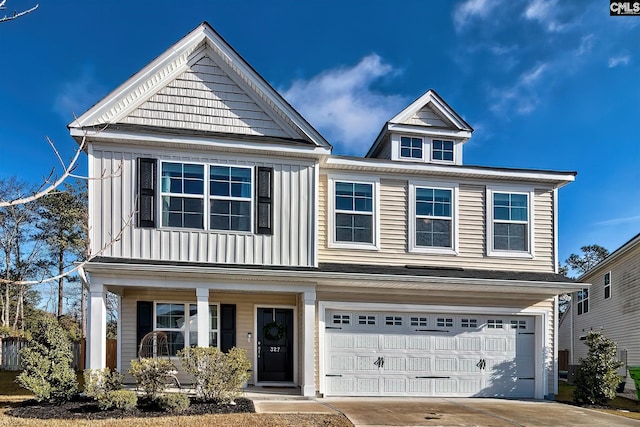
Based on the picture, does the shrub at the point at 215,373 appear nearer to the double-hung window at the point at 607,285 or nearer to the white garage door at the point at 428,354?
the white garage door at the point at 428,354

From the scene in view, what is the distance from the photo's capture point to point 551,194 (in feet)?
46.0

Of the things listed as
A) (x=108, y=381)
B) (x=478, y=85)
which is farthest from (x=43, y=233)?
(x=478, y=85)

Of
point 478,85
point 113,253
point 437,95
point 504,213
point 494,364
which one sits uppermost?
point 478,85

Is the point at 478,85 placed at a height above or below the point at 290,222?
above

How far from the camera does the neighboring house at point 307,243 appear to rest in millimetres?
11320

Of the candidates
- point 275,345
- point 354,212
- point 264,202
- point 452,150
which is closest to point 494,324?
point 354,212

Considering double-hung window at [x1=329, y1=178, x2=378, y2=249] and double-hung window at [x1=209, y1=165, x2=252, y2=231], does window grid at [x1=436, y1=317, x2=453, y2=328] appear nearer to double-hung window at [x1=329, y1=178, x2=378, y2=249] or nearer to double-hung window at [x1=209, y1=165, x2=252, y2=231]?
double-hung window at [x1=329, y1=178, x2=378, y2=249]

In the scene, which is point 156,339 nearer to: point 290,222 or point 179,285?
point 179,285

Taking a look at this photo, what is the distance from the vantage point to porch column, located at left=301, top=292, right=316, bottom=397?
38.3 feet

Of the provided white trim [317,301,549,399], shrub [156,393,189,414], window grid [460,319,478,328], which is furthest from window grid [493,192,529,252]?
shrub [156,393,189,414]

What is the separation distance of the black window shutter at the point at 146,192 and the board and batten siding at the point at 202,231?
123 millimetres

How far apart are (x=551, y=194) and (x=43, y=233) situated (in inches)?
984

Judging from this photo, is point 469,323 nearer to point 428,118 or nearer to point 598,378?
point 598,378

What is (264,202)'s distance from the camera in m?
11.9
